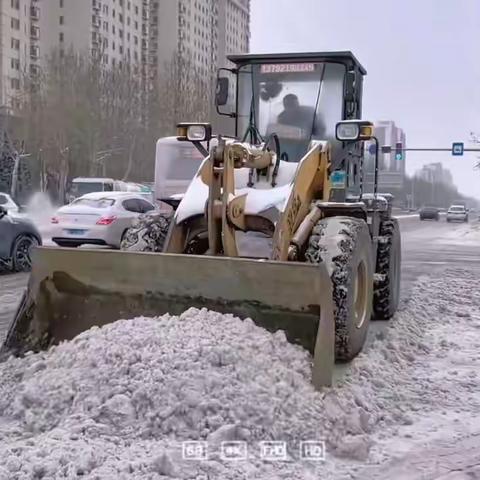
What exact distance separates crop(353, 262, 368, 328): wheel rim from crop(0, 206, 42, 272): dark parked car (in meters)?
8.11

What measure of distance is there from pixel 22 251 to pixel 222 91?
715 centimetres

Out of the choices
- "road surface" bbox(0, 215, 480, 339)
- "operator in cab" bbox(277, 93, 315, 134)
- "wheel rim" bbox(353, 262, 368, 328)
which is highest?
"operator in cab" bbox(277, 93, 315, 134)

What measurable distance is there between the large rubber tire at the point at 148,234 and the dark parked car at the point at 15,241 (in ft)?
21.5

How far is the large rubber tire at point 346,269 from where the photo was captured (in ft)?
18.8

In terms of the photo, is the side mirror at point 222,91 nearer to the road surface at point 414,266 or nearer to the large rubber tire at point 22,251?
the road surface at point 414,266

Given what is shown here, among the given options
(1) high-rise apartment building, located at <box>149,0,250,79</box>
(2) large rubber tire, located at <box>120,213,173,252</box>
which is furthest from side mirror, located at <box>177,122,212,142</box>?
(1) high-rise apartment building, located at <box>149,0,250,79</box>

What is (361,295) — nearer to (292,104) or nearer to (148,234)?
(148,234)

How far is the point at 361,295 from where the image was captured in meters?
6.52

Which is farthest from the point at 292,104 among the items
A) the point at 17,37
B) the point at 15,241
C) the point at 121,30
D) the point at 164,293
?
the point at 121,30

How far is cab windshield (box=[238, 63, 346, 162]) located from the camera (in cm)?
748

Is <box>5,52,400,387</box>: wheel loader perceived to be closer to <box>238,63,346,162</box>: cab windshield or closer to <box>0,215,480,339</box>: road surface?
<box>238,63,346,162</box>: cab windshield

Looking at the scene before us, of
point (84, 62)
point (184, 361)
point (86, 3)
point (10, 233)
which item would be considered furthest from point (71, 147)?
point (86, 3)

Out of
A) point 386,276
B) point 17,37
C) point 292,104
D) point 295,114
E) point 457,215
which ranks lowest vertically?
point 457,215

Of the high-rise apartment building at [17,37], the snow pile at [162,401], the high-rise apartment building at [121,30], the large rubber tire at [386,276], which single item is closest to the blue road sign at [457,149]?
the large rubber tire at [386,276]
